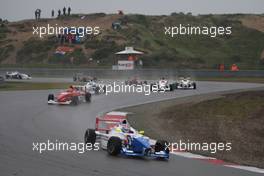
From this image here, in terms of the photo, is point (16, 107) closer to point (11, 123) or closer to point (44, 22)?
point (11, 123)

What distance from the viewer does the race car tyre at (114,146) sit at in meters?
12.1

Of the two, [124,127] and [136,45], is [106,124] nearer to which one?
[124,127]

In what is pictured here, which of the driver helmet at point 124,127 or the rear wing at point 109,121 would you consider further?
the rear wing at point 109,121

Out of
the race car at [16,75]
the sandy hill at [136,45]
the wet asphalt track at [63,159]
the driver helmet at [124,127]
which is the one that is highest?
the sandy hill at [136,45]

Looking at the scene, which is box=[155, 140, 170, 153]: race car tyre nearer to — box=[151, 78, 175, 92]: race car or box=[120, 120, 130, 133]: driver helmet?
box=[120, 120, 130, 133]: driver helmet

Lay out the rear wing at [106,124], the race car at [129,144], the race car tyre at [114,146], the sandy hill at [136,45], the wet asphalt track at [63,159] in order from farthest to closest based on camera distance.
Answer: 1. the sandy hill at [136,45]
2. the rear wing at [106,124]
3. the race car tyre at [114,146]
4. the race car at [129,144]
5. the wet asphalt track at [63,159]

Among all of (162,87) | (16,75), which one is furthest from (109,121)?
(16,75)

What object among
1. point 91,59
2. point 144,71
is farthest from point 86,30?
point 144,71

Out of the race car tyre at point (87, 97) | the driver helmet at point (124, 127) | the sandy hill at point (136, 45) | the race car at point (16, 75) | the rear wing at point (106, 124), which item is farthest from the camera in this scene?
the sandy hill at point (136, 45)

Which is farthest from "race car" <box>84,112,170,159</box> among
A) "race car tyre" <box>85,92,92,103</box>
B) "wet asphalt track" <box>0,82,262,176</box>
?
"race car tyre" <box>85,92,92,103</box>

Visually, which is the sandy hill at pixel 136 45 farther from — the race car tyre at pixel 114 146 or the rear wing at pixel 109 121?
the race car tyre at pixel 114 146

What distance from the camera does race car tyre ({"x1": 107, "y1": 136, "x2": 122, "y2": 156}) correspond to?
12.1 meters

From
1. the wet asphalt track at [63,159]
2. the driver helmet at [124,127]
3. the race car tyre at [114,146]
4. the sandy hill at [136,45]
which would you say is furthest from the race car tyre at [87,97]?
the sandy hill at [136,45]

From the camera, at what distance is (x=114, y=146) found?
1209 centimetres
